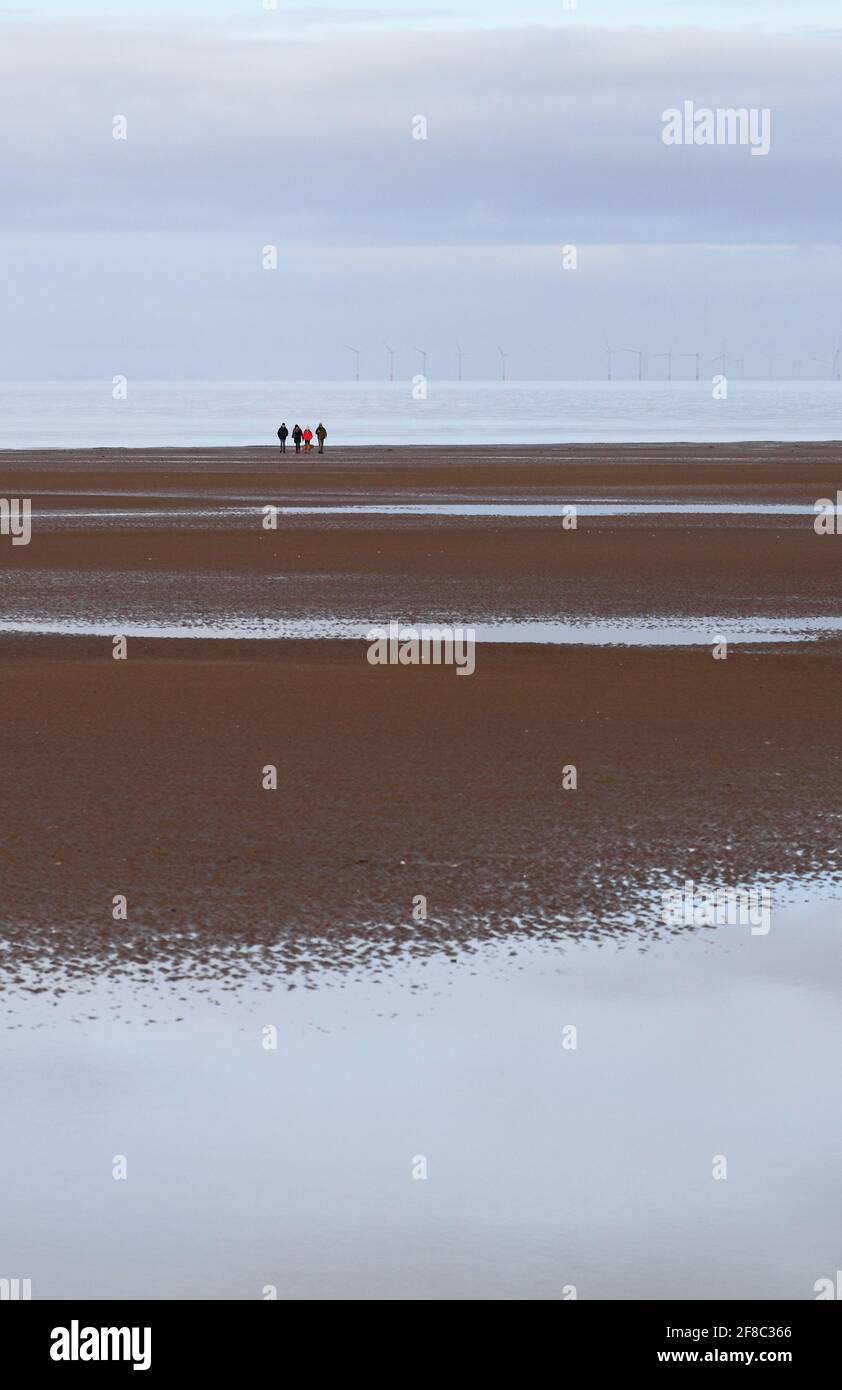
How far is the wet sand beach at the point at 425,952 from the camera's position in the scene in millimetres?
6645

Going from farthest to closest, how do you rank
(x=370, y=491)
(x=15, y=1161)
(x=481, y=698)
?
(x=370, y=491) < (x=481, y=698) < (x=15, y=1161)

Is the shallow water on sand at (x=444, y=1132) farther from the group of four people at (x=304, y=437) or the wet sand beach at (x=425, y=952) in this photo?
the group of four people at (x=304, y=437)

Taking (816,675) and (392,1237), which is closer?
(392,1237)

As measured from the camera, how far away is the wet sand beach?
21.8ft

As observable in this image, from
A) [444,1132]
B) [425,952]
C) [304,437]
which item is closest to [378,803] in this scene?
[425,952]

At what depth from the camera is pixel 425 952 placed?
9.80 meters

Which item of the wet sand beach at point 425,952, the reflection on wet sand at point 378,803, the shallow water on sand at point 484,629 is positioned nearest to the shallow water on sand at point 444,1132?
the wet sand beach at point 425,952

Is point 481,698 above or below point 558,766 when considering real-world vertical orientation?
above

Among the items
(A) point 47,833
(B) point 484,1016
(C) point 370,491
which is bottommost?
(B) point 484,1016

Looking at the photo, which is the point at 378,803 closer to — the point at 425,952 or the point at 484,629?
the point at 425,952

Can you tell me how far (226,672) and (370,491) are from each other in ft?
109

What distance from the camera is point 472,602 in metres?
25.0
